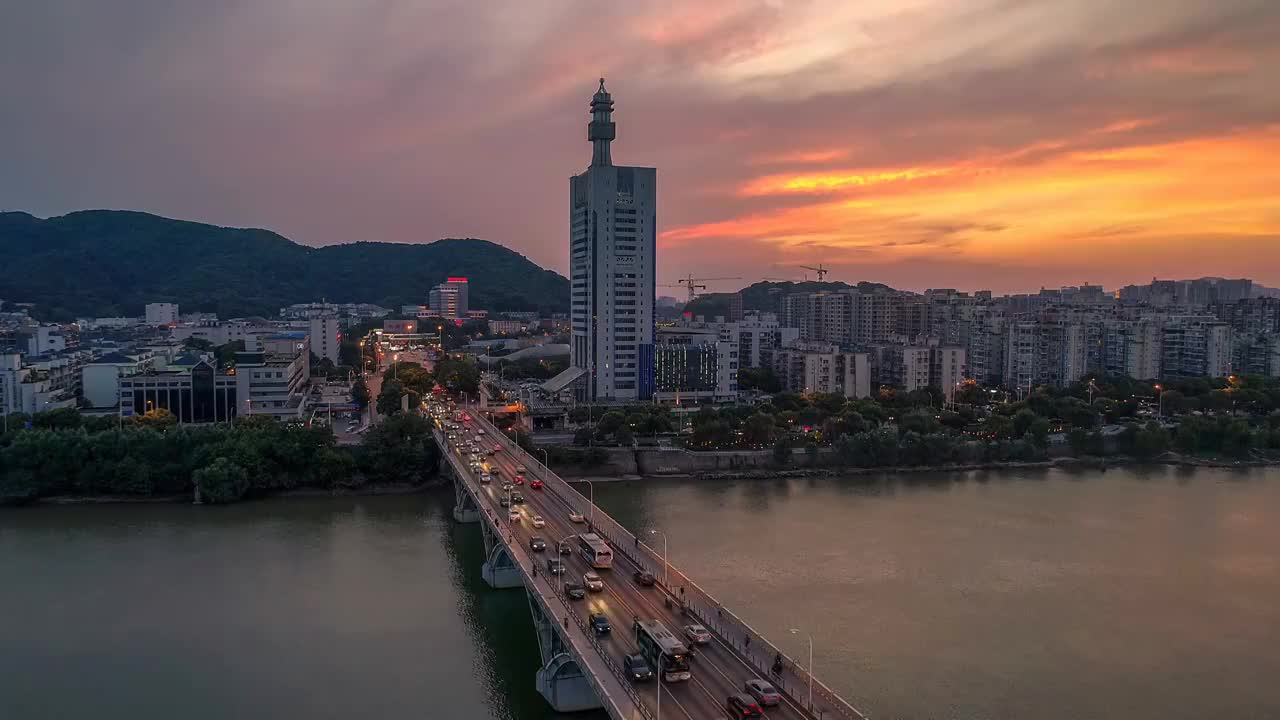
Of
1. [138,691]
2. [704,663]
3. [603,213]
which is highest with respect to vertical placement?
[603,213]

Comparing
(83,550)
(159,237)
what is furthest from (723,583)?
(159,237)

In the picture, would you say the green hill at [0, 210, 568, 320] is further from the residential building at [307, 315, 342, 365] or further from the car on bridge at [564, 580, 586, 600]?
the car on bridge at [564, 580, 586, 600]

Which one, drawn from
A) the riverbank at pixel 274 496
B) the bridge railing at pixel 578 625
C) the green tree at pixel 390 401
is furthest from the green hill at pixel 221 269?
the bridge railing at pixel 578 625

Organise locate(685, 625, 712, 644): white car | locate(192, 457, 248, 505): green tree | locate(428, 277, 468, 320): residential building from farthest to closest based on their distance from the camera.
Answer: locate(428, 277, 468, 320): residential building → locate(192, 457, 248, 505): green tree → locate(685, 625, 712, 644): white car

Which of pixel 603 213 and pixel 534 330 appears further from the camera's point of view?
pixel 534 330

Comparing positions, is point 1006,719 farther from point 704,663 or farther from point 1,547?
point 1,547

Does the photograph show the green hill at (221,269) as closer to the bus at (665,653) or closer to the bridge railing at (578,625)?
the bridge railing at (578,625)

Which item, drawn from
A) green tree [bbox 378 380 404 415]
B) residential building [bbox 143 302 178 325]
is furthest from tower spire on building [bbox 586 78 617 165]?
residential building [bbox 143 302 178 325]
